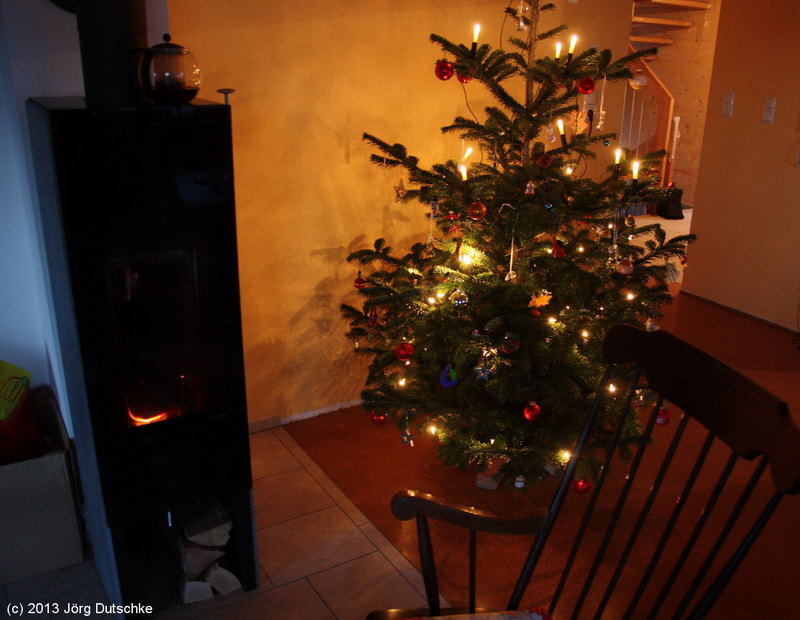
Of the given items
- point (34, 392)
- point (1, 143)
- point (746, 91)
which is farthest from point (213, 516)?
point (746, 91)

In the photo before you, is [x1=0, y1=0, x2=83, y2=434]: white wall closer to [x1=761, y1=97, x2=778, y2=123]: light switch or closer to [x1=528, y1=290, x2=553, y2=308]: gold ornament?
[x1=528, y1=290, x2=553, y2=308]: gold ornament

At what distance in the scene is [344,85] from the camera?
278 centimetres

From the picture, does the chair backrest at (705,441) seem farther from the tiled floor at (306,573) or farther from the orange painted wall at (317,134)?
the orange painted wall at (317,134)

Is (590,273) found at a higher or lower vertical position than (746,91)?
lower

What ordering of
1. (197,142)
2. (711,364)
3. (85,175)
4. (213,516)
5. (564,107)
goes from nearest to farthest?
(711,364) < (85,175) < (197,142) < (213,516) < (564,107)

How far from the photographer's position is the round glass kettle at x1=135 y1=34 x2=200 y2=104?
1.62m

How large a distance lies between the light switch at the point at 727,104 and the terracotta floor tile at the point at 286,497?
127 inches

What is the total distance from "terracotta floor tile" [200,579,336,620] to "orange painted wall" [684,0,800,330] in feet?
10.7

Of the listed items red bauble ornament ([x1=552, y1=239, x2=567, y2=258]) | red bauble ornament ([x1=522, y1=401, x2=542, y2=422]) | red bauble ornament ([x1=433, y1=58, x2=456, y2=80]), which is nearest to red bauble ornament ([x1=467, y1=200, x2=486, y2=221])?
red bauble ornament ([x1=552, y1=239, x2=567, y2=258])

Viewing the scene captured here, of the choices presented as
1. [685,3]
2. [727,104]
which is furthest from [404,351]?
[685,3]

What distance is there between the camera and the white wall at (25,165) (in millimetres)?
1941

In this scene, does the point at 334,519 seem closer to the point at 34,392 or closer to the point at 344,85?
the point at 34,392

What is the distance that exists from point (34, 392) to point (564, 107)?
77.8 inches

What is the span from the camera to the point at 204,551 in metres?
2.10
